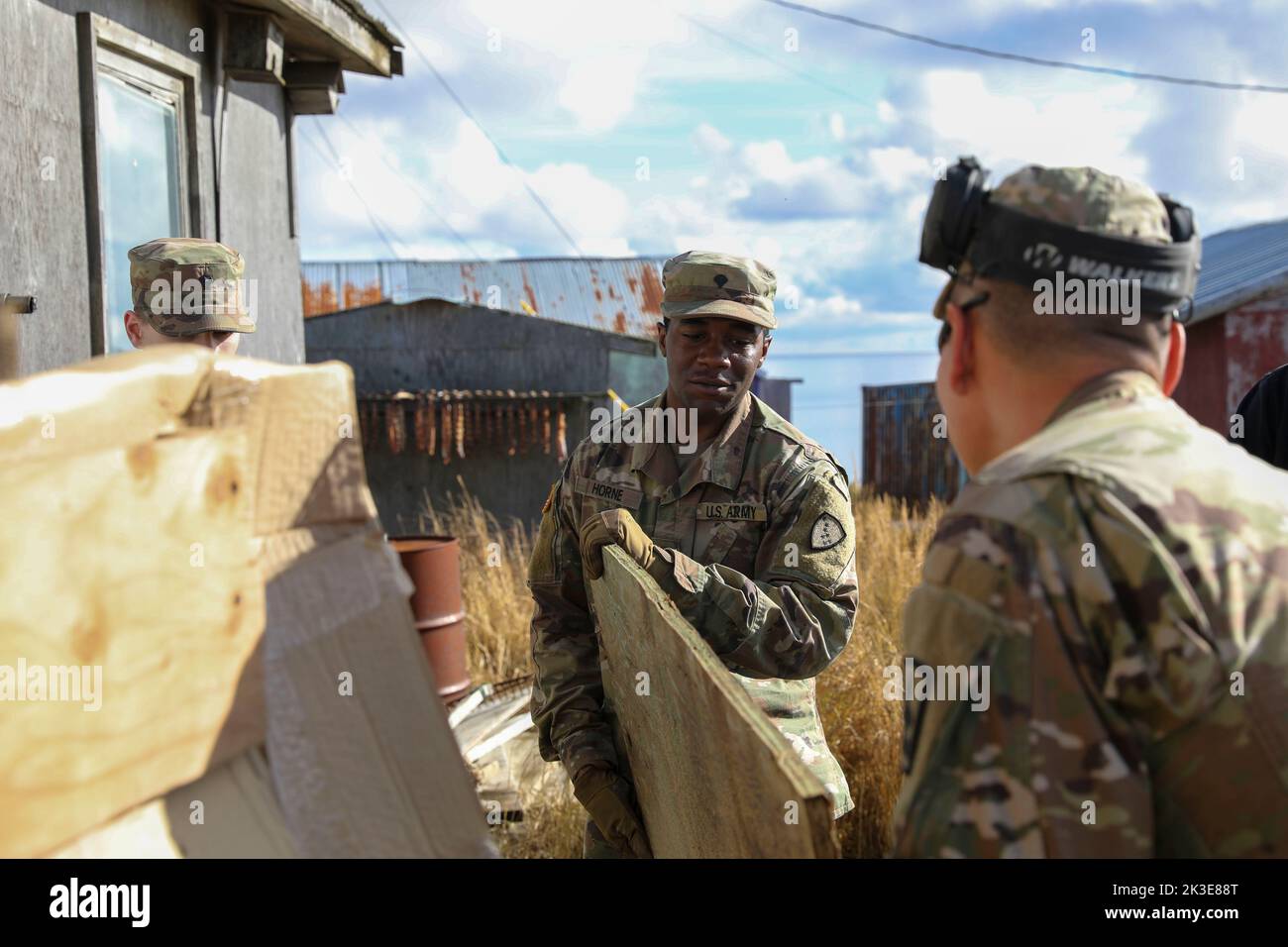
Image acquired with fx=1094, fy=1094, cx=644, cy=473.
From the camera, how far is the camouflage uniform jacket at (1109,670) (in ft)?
3.91

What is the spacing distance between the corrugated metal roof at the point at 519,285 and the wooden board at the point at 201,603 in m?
18.0

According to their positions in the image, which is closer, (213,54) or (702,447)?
(702,447)

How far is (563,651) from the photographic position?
9.95ft

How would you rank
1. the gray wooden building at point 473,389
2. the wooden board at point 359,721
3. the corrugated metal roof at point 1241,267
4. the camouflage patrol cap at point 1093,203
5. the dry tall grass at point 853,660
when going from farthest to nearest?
the corrugated metal roof at point 1241,267
the gray wooden building at point 473,389
the dry tall grass at point 853,660
the camouflage patrol cap at point 1093,203
the wooden board at point 359,721

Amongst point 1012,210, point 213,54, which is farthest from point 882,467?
point 1012,210

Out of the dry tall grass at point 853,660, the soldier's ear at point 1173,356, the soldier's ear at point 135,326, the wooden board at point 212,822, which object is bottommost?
the dry tall grass at point 853,660

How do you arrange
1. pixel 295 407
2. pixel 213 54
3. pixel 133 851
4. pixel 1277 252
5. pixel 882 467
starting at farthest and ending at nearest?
1. pixel 882 467
2. pixel 1277 252
3. pixel 213 54
4. pixel 295 407
5. pixel 133 851

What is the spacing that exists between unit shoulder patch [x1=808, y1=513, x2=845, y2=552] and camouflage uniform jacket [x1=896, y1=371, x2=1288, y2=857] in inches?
61.7

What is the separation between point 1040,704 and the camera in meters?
1.20

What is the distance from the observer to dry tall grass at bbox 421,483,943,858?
4.61 m

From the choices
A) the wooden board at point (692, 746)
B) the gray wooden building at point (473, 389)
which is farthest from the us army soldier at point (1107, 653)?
the gray wooden building at point (473, 389)

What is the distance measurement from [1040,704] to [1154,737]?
0.14 metres

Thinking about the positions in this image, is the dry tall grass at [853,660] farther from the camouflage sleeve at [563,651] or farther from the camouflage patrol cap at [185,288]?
the camouflage patrol cap at [185,288]
